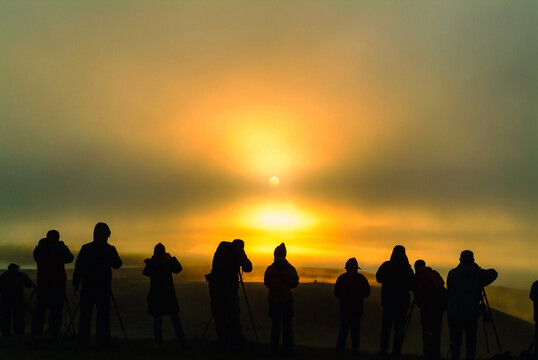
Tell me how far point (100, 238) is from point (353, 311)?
6117mm

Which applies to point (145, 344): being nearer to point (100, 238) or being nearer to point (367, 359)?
point (100, 238)

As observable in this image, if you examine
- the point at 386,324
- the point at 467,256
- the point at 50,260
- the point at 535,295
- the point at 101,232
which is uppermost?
the point at 101,232

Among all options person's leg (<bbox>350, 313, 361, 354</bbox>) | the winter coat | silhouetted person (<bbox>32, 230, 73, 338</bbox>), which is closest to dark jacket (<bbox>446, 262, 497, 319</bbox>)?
the winter coat

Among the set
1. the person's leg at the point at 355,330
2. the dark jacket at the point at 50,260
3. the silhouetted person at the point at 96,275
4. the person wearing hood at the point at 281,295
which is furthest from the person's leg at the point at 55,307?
the person's leg at the point at 355,330

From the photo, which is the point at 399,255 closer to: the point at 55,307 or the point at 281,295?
the point at 281,295

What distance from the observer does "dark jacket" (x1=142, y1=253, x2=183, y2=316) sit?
1622cm

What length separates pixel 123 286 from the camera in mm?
51688

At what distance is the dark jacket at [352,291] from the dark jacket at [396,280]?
46cm

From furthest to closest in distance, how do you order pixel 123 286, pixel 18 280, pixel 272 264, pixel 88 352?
pixel 123 286, pixel 18 280, pixel 272 264, pixel 88 352

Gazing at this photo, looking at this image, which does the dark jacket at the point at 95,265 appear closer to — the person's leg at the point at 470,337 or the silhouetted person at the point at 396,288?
the silhouetted person at the point at 396,288

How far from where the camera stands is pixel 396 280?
16297 millimetres

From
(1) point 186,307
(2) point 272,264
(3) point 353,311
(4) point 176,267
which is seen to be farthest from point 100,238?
(1) point 186,307

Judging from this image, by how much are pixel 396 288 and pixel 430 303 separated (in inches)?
34.0

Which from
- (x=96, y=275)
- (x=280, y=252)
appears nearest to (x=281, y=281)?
(x=280, y=252)
